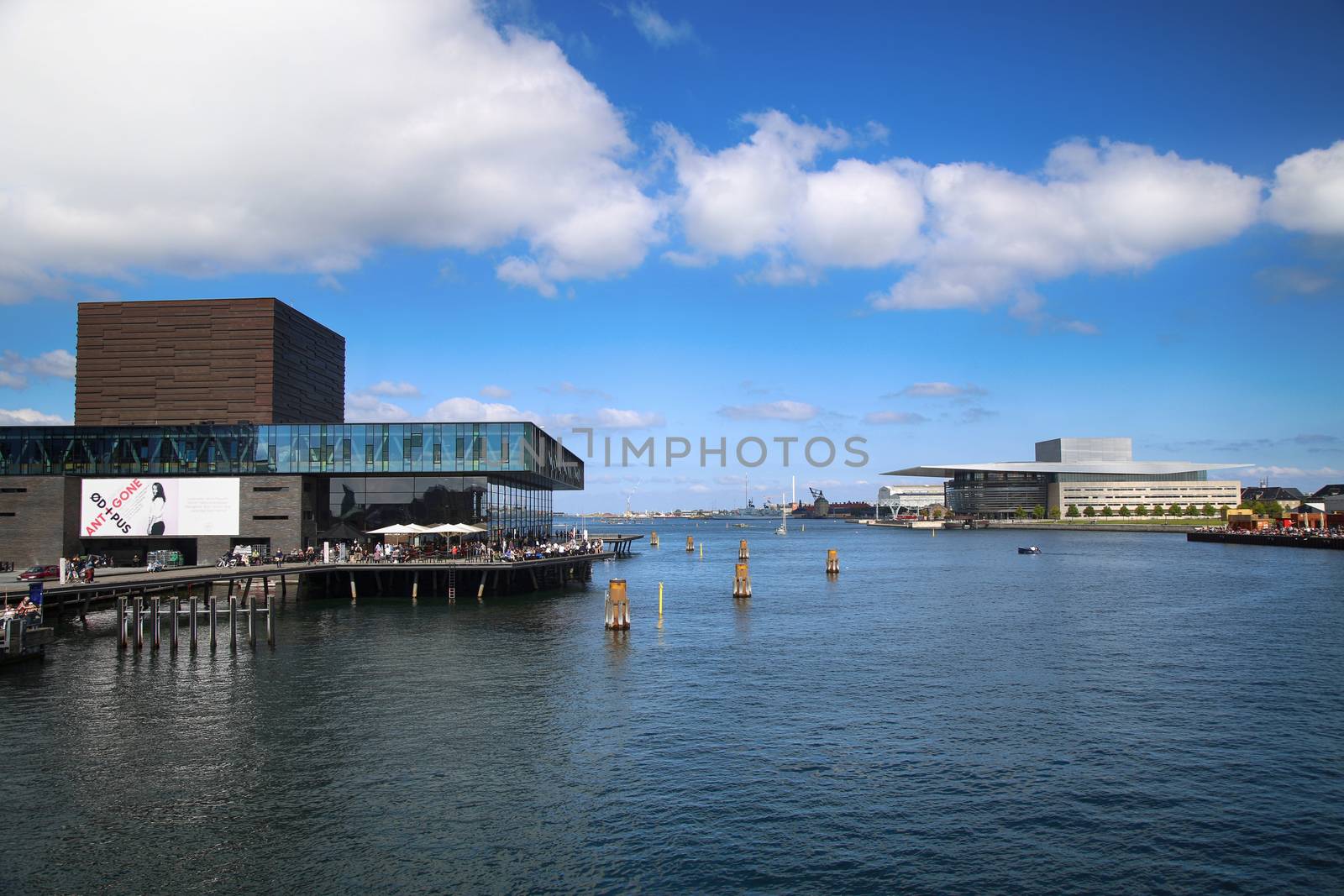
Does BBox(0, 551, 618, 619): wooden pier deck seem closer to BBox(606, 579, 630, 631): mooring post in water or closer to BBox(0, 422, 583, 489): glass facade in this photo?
BBox(0, 422, 583, 489): glass facade

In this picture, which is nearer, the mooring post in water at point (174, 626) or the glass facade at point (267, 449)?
the mooring post in water at point (174, 626)

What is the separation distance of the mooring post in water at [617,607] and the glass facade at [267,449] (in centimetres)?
2678

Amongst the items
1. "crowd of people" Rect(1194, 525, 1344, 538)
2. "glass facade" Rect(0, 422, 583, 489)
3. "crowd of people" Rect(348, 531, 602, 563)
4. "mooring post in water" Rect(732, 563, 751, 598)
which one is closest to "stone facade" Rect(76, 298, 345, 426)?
"glass facade" Rect(0, 422, 583, 489)

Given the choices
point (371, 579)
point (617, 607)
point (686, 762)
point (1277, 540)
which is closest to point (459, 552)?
point (371, 579)

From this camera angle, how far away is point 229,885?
1658cm

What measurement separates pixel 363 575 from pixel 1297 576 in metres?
74.9

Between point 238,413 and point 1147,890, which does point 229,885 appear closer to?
point 1147,890

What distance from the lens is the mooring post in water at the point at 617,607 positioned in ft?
150

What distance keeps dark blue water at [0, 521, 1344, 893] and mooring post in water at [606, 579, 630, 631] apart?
107cm

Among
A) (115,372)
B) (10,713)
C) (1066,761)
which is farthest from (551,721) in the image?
(115,372)

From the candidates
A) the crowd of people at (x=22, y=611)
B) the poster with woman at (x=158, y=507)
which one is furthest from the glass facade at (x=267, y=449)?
the crowd of people at (x=22, y=611)

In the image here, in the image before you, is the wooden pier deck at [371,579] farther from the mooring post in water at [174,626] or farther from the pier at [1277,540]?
the pier at [1277,540]

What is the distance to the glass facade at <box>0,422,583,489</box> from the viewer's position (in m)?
71.6

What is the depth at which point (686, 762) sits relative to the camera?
23844 mm
